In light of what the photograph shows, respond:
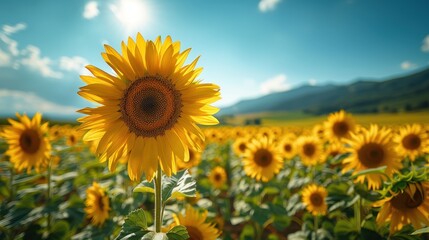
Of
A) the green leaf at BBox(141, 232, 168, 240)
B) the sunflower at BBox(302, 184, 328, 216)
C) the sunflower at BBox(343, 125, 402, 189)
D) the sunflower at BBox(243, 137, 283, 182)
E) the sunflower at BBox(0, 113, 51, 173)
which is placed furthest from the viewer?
the sunflower at BBox(243, 137, 283, 182)

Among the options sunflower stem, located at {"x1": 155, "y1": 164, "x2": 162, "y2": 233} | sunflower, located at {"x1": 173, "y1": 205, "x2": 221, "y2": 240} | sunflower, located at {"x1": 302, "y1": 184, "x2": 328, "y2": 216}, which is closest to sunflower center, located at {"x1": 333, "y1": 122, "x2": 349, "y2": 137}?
sunflower, located at {"x1": 302, "y1": 184, "x2": 328, "y2": 216}

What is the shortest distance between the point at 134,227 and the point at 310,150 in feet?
20.2

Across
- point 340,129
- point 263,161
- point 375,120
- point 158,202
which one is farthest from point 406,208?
point 375,120

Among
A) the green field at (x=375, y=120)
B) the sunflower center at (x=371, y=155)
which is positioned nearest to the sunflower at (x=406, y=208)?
the sunflower center at (x=371, y=155)

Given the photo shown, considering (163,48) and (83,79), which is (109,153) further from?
A: (163,48)

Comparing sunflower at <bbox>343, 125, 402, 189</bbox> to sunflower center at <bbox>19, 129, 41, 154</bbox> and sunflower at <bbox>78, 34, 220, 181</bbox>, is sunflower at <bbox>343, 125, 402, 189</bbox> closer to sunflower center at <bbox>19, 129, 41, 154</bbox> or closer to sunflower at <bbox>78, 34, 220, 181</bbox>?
sunflower at <bbox>78, 34, 220, 181</bbox>

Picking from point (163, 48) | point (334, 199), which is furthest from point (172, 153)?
point (334, 199)

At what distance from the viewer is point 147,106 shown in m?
2.29

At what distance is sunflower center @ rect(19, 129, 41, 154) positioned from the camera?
441 centimetres

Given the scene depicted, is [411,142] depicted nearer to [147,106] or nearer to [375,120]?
[147,106]

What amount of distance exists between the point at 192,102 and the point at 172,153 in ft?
1.68

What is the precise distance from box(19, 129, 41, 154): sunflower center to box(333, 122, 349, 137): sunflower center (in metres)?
7.30

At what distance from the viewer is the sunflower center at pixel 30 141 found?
4414 mm

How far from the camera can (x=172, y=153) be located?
222 cm
